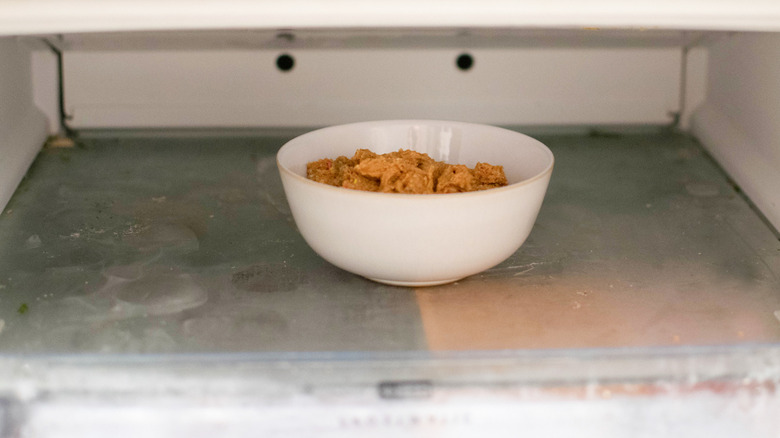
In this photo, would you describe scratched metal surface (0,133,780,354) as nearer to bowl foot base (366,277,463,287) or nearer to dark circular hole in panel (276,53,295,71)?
bowl foot base (366,277,463,287)

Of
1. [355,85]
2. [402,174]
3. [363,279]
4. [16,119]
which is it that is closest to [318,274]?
[363,279]

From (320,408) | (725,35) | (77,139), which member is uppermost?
(725,35)

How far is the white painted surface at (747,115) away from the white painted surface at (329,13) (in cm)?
37

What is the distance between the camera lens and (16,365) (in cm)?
69

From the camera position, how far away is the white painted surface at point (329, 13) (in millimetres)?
705

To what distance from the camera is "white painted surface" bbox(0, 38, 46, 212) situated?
3.47 ft

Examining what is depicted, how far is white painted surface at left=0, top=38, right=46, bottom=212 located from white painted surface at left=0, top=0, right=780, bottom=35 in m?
0.39

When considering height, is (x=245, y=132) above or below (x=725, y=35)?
below

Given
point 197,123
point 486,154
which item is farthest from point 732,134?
point 197,123

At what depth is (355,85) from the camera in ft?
4.10

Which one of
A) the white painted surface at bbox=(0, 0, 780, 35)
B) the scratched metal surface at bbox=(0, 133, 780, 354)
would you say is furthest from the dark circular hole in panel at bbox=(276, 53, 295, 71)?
the white painted surface at bbox=(0, 0, 780, 35)

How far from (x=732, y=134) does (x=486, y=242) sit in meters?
0.59

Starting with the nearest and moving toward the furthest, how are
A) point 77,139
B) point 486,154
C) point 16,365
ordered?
1. point 16,365
2. point 486,154
3. point 77,139

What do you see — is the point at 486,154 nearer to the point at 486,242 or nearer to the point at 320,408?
the point at 486,242
